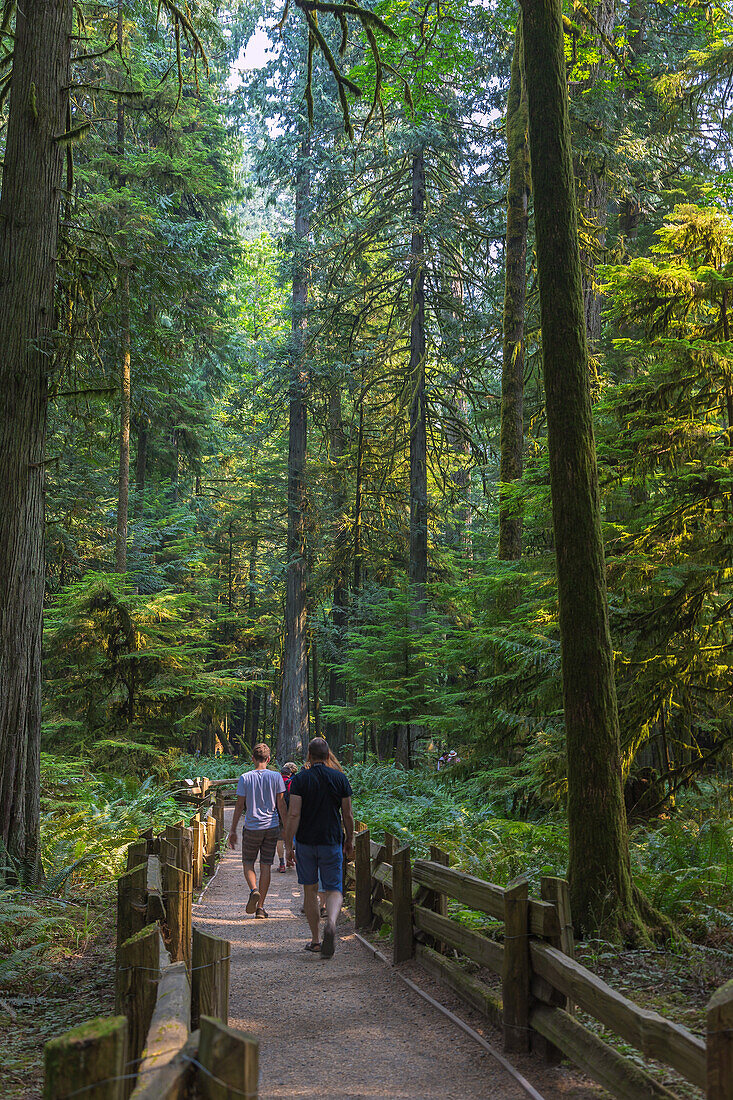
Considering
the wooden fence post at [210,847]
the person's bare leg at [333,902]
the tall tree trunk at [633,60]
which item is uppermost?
the tall tree trunk at [633,60]

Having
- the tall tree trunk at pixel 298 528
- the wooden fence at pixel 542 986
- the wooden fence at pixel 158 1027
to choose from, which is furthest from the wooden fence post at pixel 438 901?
the tall tree trunk at pixel 298 528

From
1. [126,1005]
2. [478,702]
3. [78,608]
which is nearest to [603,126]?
[478,702]

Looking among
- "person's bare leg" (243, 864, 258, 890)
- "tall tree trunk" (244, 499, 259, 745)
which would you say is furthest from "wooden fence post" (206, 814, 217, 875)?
"tall tree trunk" (244, 499, 259, 745)

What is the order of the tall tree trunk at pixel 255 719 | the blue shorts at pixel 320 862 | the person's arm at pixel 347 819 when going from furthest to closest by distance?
the tall tree trunk at pixel 255 719
the person's arm at pixel 347 819
the blue shorts at pixel 320 862

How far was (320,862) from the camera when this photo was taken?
26.1ft

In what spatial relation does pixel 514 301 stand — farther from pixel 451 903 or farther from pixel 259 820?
pixel 451 903

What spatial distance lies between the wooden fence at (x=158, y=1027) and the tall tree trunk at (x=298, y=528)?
20.6 metres

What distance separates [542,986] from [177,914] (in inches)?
A: 97.3

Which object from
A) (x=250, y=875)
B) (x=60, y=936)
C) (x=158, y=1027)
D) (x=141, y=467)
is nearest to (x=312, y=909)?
(x=250, y=875)

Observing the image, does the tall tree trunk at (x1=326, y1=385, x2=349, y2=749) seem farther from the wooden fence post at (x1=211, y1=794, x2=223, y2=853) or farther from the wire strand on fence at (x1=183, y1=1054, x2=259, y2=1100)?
the wire strand on fence at (x1=183, y1=1054, x2=259, y2=1100)

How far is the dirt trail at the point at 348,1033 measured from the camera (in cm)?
461

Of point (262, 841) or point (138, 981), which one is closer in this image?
point (138, 981)

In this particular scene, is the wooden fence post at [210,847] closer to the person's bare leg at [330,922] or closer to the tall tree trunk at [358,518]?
the person's bare leg at [330,922]

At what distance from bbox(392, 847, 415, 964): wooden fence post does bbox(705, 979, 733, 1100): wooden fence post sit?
4628mm
